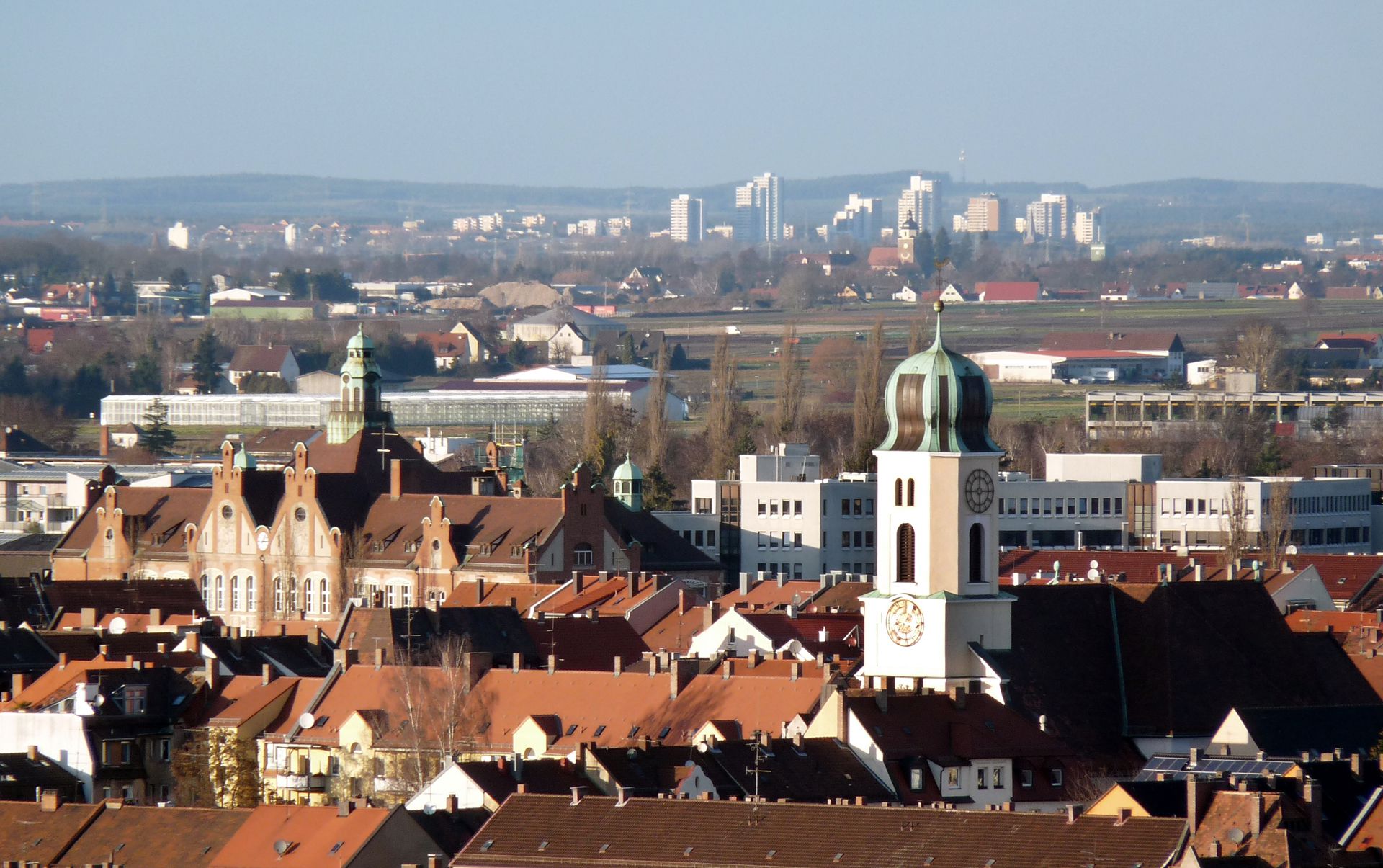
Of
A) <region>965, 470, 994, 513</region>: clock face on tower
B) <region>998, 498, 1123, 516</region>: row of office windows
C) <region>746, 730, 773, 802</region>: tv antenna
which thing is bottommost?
<region>998, 498, 1123, 516</region>: row of office windows

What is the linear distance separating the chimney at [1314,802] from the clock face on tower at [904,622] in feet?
46.2

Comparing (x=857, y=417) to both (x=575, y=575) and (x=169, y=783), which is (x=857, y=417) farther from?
(x=169, y=783)

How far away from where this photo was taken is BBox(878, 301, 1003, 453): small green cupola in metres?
61.7

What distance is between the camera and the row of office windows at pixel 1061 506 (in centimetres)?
11319

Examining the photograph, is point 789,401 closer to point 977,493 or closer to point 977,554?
point 977,493

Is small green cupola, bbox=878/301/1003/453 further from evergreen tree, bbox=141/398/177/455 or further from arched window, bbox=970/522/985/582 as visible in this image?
evergreen tree, bbox=141/398/177/455

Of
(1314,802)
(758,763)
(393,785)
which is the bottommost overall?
(393,785)

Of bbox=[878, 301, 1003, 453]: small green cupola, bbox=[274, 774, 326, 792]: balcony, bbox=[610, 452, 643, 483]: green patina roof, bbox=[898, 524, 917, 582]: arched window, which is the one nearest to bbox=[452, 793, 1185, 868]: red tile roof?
bbox=[898, 524, 917, 582]: arched window

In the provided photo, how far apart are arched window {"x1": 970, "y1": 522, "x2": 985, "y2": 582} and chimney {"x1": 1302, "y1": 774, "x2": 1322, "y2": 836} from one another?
14467mm

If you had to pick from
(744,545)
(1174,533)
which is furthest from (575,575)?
(1174,533)

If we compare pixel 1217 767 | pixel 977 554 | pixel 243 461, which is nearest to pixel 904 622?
pixel 977 554

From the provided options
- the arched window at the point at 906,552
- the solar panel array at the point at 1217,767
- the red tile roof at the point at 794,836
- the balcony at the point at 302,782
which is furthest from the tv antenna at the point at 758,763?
the balcony at the point at 302,782

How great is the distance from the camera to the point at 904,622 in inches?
2393

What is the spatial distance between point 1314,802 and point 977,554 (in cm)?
1543
